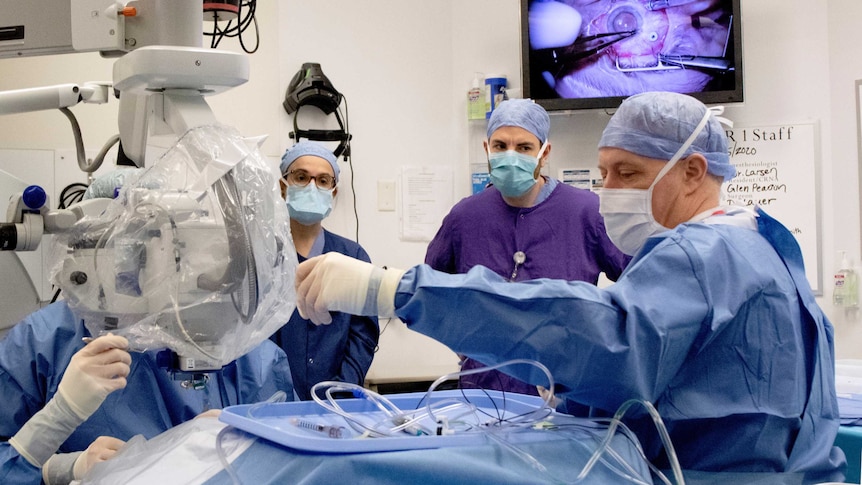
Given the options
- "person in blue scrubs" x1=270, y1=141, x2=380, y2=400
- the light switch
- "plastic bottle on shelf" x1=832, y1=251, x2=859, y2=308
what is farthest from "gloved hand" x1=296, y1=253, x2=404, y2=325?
"plastic bottle on shelf" x1=832, y1=251, x2=859, y2=308

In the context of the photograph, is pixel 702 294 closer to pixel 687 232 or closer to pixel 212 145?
pixel 687 232

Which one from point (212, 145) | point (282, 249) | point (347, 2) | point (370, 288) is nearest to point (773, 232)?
point (370, 288)

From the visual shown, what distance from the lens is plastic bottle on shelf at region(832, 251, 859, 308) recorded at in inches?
139

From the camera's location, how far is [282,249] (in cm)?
128

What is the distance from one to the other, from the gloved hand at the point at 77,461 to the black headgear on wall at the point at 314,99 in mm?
2333

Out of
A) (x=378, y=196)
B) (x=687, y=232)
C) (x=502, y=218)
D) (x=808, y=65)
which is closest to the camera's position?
(x=687, y=232)

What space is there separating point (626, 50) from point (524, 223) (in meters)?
1.43

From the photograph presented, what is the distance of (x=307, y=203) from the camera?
106 inches

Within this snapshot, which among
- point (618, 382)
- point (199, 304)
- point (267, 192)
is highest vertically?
point (267, 192)

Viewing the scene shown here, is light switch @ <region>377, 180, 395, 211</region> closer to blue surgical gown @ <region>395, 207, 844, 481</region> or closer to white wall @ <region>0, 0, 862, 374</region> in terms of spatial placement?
white wall @ <region>0, 0, 862, 374</region>

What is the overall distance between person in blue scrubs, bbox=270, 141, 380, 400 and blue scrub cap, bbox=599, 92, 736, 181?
129 cm

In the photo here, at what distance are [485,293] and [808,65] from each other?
3.09 meters

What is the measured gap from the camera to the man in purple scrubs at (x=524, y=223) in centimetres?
261

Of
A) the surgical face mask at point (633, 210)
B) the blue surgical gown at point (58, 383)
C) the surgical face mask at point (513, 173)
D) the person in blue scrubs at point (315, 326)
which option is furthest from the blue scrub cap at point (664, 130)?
the person in blue scrubs at point (315, 326)
